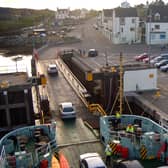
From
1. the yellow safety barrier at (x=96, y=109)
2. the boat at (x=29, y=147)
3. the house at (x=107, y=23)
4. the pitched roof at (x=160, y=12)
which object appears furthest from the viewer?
the house at (x=107, y=23)

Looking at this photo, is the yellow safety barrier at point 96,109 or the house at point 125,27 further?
the house at point 125,27

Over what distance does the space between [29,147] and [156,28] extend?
58.3m

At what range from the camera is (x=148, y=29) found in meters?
70.1

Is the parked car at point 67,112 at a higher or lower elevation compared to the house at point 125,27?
lower

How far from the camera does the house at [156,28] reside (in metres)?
69.9

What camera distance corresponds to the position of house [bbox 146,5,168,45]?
6988cm

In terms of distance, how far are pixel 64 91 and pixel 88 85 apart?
14.3 feet

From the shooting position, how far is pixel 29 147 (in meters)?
19.1

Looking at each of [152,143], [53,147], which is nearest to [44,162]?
[53,147]

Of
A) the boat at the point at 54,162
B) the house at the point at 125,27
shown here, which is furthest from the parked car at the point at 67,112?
the house at the point at 125,27

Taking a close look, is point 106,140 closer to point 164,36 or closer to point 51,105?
point 51,105

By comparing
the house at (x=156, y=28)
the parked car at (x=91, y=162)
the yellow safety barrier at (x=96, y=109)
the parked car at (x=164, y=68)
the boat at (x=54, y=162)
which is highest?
the house at (x=156, y=28)

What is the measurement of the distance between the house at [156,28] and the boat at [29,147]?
5384cm

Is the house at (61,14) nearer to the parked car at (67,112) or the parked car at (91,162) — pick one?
the parked car at (67,112)
